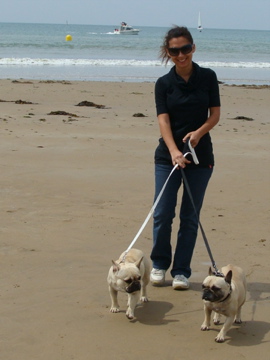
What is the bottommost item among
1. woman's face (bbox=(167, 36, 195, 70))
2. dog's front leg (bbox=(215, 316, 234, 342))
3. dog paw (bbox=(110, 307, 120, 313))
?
dog paw (bbox=(110, 307, 120, 313))

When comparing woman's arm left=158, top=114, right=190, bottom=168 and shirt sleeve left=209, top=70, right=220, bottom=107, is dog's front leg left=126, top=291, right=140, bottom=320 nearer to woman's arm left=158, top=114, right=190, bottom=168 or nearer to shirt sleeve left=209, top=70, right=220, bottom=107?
woman's arm left=158, top=114, right=190, bottom=168

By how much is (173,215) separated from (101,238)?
1.30 m

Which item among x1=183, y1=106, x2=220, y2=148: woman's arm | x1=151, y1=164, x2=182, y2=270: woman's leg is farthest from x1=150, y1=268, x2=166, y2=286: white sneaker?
x1=183, y1=106, x2=220, y2=148: woman's arm

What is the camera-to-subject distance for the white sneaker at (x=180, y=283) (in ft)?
15.9

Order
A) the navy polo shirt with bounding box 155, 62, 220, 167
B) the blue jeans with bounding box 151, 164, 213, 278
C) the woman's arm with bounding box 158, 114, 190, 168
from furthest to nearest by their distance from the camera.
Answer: the blue jeans with bounding box 151, 164, 213, 278, the navy polo shirt with bounding box 155, 62, 220, 167, the woman's arm with bounding box 158, 114, 190, 168

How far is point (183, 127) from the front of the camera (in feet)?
15.4

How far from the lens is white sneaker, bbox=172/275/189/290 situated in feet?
15.9

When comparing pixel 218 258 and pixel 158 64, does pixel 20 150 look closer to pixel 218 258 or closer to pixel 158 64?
pixel 218 258

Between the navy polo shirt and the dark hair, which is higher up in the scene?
the dark hair

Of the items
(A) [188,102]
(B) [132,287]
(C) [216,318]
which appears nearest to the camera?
(B) [132,287]

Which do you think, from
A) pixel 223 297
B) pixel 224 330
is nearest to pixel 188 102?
pixel 223 297

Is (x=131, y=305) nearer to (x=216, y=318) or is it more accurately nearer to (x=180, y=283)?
(x=216, y=318)

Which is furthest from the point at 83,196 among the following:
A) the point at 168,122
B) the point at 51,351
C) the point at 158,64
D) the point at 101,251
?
the point at 158,64

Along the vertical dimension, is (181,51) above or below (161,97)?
above
